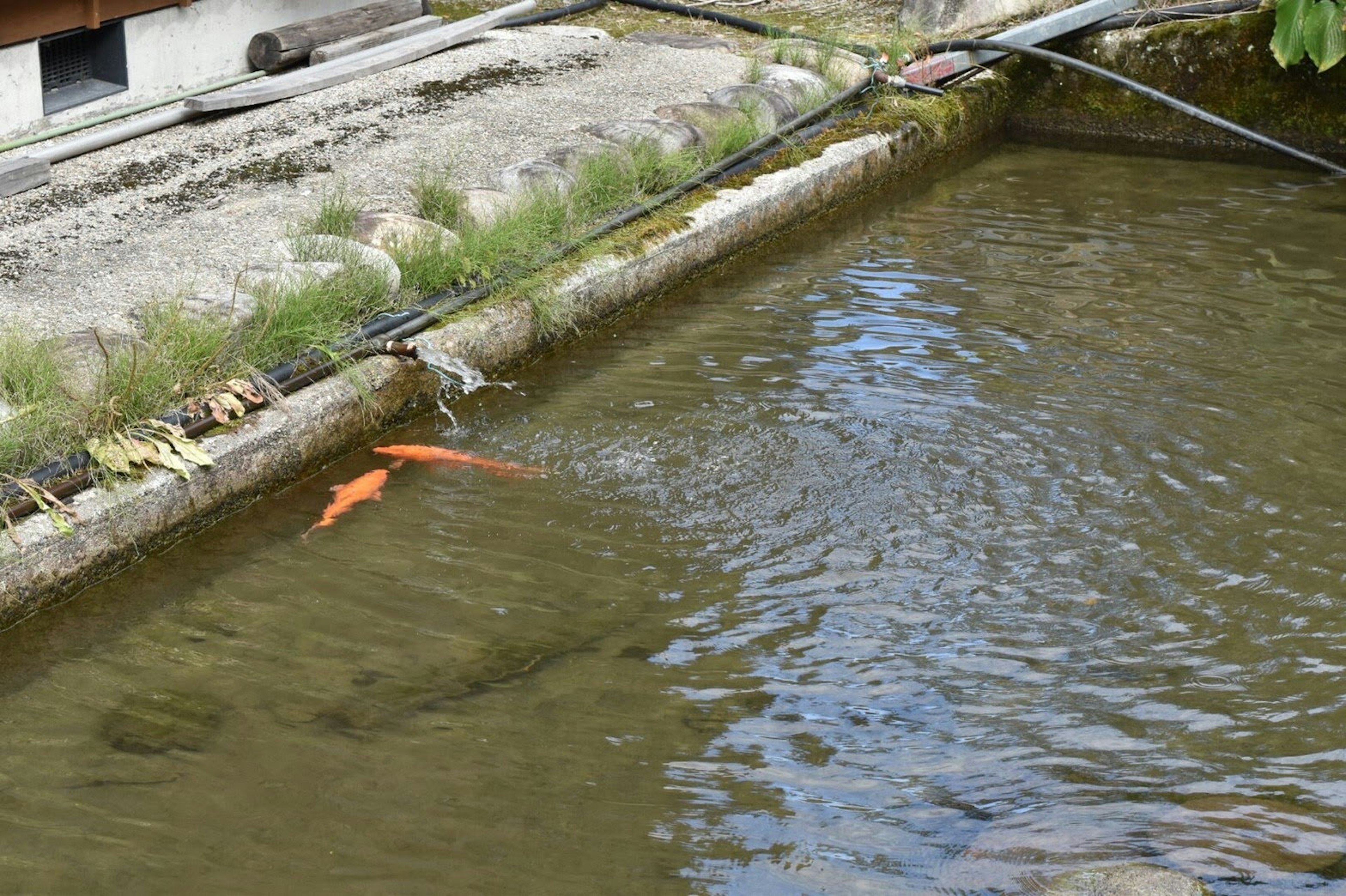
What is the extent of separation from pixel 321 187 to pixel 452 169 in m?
0.68

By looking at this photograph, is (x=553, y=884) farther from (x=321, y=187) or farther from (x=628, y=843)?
(x=321, y=187)

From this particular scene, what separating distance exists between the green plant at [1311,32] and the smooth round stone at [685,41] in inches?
132

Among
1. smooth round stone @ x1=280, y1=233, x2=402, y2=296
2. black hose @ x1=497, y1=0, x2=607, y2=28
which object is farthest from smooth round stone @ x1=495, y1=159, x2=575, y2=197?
black hose @ x1=497, y1=0, x2=607, y2=28

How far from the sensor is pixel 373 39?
30.8ft

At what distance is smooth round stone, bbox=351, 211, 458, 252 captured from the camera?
20.0ft

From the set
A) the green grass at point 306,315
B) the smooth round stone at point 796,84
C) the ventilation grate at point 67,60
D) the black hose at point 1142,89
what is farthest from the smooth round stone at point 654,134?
the ventilation grate at point 67,60

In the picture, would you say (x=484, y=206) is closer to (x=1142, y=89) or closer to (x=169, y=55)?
(x=169, y=55)

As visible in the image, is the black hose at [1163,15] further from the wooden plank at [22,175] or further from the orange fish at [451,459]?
the wooden plank at [22,175]

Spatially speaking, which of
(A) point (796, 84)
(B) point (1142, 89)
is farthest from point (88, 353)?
(B) point (1142, 89)

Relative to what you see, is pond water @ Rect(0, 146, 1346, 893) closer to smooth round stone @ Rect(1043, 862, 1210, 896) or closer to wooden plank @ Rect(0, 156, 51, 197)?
smooth round stone @ Rect(1043, 862, 1210, 896)

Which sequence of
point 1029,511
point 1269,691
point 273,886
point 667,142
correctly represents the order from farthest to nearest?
point 667,142 → point 1029,511 → point 1269,691 → point 273,886

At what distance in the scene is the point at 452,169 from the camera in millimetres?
7293

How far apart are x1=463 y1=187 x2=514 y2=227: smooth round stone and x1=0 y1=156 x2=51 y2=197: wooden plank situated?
202 cm

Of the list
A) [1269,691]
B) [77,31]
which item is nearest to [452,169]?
[77,31]
